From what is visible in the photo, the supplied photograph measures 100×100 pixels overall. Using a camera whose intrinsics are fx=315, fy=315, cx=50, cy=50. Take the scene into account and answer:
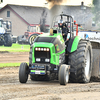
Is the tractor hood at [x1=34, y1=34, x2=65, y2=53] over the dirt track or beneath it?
over

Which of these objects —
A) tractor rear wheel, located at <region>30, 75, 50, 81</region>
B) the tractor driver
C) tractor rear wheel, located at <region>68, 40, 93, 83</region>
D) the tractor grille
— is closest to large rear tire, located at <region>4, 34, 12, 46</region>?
tractor rear wheel, located at <region>30, 75, 50, 81</region>

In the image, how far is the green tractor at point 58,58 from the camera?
9000mm

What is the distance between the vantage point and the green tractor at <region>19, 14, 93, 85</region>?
9.00 metres

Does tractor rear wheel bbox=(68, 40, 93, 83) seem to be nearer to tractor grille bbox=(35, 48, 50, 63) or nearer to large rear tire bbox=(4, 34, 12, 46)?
tractor grille bbox=(35, 48, 50, 63)

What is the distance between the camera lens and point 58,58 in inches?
363

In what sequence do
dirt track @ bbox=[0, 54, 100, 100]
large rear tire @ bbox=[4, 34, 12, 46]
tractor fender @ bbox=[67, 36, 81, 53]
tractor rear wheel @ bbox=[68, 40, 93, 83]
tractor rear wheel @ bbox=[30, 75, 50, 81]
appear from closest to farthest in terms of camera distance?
1. dirt track @ bbox=[0, 54, 100, 100]
2. tractor rear wheel @ bbox=[68, 40, 93, 83]
3. tractor fender @ bbox=[67, 36, 81, 53]
4. tractor rear wheel @ bbox=[30, 75, 50, 81]
5. large rear tire @ bbox=[4, 34, 12, 46]

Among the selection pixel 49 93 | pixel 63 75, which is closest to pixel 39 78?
pixel 63 75

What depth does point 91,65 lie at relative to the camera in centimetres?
1048

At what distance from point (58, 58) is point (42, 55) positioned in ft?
1.59

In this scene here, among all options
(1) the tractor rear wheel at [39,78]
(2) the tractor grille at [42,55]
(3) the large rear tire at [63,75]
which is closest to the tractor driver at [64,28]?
(2) the tractor grille at [42,55]

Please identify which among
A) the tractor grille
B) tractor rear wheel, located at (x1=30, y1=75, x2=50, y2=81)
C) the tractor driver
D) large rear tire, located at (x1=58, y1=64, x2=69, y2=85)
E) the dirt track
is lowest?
tractor rear wheel, located at (x1=30, y1=75, x2=50, y2=81)

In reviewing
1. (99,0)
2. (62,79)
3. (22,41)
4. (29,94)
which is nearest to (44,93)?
(29,94)

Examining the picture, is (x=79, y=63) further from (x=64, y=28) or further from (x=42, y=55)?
(x=64, y=28)

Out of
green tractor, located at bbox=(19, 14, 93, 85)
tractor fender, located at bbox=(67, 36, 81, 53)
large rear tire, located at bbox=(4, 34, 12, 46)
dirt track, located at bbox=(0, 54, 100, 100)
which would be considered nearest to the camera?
dirt track, located at bbox=(0, 54, 100, 100)
